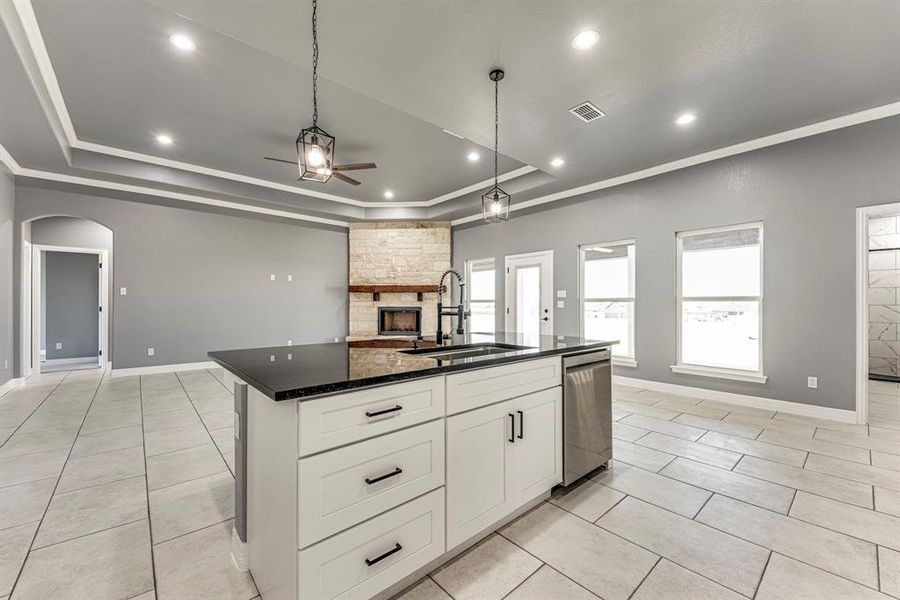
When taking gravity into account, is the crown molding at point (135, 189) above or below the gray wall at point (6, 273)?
above

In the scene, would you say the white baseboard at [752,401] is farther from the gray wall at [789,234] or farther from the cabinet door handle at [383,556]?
the cabinet door handle at [383,556]

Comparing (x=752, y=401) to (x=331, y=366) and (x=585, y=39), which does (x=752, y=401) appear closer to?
(x=585, y=39)

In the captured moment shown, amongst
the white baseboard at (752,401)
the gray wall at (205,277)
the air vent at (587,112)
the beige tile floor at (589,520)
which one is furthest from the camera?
the gray wall at (205,277)

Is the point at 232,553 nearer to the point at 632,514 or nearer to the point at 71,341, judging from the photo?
the point at 632,514

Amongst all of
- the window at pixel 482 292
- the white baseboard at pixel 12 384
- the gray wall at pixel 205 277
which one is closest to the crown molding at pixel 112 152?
the gray wall at pixel 205 277

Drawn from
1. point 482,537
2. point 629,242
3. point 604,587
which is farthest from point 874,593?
point 629,242

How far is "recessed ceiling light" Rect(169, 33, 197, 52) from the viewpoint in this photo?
266 centimetres

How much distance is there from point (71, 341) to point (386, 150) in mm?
7426

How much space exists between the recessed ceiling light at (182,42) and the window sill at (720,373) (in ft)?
18.9

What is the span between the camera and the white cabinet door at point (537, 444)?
191cm

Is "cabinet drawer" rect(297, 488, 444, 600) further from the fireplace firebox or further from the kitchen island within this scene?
the fireplace firebox

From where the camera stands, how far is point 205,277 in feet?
20.5

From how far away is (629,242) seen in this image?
16.6 ft

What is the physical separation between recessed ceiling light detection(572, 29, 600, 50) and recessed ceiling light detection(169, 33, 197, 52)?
9.09ft
